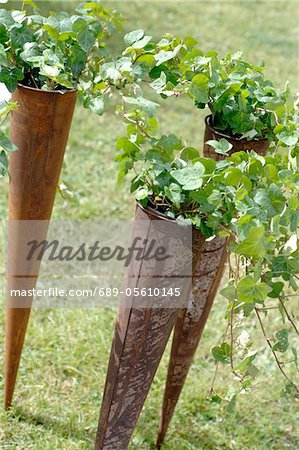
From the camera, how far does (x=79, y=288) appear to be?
3.23m

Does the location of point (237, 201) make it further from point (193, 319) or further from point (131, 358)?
point (193, 319)

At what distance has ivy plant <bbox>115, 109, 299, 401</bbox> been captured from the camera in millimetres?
1520

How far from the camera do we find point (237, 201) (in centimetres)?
152

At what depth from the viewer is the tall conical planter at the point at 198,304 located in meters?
1.89

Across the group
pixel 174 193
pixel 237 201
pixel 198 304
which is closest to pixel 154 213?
pixel 174 193

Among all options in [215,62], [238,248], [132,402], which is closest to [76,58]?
[215,62]

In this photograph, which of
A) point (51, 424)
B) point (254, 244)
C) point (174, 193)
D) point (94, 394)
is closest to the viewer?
point (254, 244)

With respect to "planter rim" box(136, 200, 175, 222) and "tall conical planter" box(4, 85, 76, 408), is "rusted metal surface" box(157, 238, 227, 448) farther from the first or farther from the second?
"tall conical planter" box(4, 85, 76, 408)

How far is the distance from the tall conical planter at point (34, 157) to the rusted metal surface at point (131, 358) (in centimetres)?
35

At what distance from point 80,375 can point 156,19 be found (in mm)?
5009

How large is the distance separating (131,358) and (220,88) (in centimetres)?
67

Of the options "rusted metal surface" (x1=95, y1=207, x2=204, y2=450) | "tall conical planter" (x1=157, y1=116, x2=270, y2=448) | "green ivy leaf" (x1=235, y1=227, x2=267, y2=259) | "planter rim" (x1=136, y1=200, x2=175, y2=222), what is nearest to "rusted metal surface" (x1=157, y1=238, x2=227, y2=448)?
"tall conical planter" (x1=157, y1=116, x2=270, y2=448)

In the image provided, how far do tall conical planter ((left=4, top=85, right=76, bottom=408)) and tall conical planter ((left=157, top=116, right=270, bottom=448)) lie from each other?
38 centimetres

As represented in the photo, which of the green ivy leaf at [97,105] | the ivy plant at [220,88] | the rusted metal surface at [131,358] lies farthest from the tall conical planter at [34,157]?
the rusted metal surface at [131,358]
